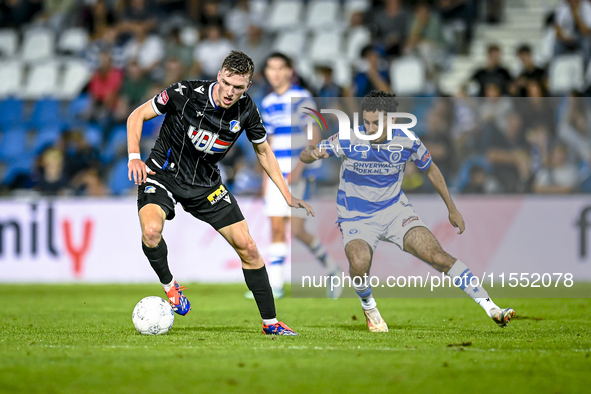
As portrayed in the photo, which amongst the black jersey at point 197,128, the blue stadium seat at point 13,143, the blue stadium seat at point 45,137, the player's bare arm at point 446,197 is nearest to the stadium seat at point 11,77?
the blue stadium seat at point 13,143

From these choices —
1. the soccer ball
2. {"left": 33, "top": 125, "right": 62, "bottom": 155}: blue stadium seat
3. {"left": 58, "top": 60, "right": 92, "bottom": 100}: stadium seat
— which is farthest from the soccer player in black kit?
{"left": 58, "top": 60, "right": 92, "bottom": 100}: stadium seat

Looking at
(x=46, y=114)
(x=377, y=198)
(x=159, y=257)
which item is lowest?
(x=159, y=257)

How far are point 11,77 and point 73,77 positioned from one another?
1470mm

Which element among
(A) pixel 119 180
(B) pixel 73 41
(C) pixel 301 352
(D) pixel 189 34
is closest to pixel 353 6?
(D) pixel 189 34

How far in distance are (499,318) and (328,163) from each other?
5.02 m

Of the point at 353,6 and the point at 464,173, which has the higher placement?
the point at 353,6

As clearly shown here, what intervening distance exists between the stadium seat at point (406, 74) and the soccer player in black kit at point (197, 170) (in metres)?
8.66

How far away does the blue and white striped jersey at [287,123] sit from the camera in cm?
966

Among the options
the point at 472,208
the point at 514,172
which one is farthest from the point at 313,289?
the point at 514,172

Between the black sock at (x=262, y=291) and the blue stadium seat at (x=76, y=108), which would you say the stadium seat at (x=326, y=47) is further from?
the black sock at (x=262, y=291)

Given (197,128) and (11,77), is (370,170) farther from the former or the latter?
(11,77)

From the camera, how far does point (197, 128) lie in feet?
20.6

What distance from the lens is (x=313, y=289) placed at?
11.0 meters

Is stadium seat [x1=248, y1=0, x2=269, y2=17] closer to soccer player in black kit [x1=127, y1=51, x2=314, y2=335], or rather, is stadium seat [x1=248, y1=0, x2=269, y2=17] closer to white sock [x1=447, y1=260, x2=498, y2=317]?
soccer player in black kit [x1=127, y1=51, x2=314, y2=335]
